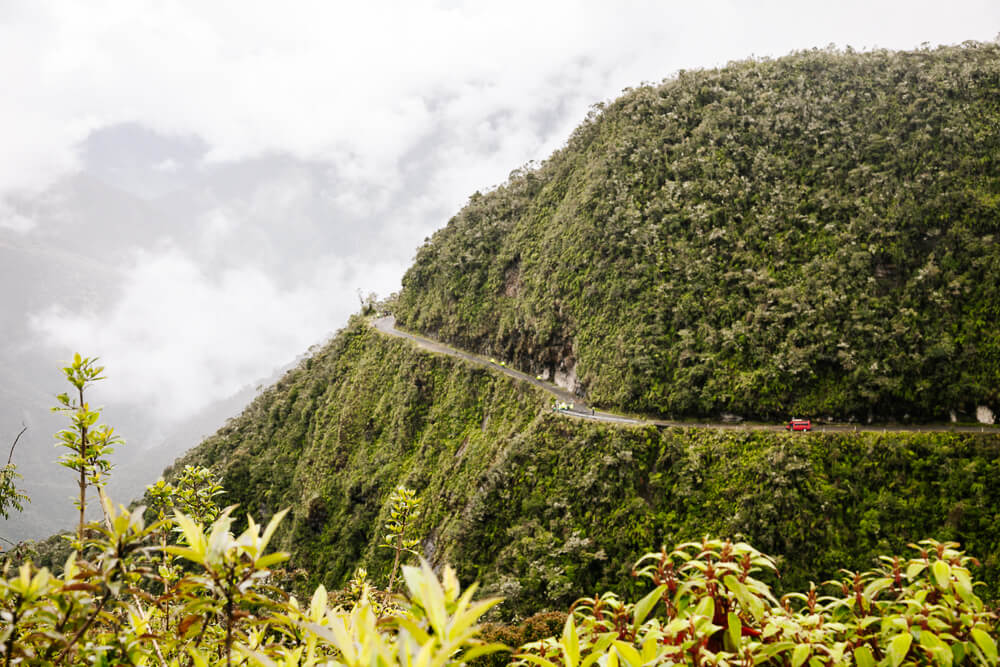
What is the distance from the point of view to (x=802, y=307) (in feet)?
74.4

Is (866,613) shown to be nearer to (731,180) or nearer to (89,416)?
(89,416)

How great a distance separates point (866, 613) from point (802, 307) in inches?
908

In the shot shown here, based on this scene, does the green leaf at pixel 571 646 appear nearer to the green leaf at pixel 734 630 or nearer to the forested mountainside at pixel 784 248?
the green leaf at pixel 734 630

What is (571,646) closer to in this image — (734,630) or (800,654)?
(734,630)

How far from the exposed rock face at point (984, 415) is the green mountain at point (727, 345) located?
258mm

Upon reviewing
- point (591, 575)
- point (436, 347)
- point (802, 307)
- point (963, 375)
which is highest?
point (436, 347)

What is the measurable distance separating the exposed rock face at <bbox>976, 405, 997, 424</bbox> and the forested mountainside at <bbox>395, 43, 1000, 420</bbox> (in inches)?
6.5

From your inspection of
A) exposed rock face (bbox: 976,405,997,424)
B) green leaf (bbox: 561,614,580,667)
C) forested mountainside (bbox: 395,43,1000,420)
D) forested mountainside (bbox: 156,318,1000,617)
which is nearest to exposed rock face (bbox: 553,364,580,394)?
forested mountainside (bbox: 395,43,1000,420)

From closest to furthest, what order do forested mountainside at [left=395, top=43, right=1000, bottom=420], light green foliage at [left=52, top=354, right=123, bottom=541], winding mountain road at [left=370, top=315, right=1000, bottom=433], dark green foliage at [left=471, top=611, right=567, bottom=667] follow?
light green foliage at [left=52, top=354, right=123, bottom=541]
dark green foliage at [left=471, top=611, right=567, bottom=667]
winding mountain road at [left=370, top=315, right=1000, bottom=433]
forested mountainside at [left=395, top=43, right=1000, bottom=420]

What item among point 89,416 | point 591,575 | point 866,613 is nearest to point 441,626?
point 866,613

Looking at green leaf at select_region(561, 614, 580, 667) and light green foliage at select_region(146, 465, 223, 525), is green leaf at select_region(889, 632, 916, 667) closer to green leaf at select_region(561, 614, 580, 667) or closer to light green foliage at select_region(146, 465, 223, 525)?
green leaf at select_region(561, 614, 580, 667)

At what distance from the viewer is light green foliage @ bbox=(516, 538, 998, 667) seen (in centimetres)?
194

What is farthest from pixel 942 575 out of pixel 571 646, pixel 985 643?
pixel 571 646

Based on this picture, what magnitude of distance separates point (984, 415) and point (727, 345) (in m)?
8.73
